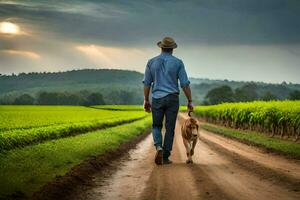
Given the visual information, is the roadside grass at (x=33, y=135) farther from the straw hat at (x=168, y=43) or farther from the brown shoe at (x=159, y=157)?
the straw hat at (x=168, y=43)

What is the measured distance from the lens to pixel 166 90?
15164 mm

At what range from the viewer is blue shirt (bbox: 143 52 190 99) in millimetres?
15195

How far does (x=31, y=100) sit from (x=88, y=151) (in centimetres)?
12246

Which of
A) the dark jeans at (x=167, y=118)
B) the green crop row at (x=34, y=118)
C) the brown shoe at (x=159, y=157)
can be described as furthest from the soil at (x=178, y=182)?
the green crop row at (x=34, y=118)

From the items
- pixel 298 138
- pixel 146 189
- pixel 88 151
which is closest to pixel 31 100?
pixel 298 138

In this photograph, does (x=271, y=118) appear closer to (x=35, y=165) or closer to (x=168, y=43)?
(x=168, y=43)

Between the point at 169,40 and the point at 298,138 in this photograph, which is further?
the point at 298,138

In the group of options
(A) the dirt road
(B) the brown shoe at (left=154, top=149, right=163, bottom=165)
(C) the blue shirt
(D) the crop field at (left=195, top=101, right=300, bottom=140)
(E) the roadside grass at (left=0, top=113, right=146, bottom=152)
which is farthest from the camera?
(D) the crop field at (left=195, top=101, right=300, bottom=140)

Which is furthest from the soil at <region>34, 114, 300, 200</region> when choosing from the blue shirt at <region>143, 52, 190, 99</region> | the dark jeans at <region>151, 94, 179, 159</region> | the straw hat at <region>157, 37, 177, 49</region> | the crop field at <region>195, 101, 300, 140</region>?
the crop field at <region>195, 101, 300, 140</region>

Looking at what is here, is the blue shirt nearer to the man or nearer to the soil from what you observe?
the man

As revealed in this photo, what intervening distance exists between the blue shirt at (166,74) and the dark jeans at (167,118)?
0.59 feet

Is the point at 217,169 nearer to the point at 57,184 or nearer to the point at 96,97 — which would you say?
the point at 57,184

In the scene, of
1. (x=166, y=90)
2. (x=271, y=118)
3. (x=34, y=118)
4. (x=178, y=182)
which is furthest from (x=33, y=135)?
(x=271, y=118)

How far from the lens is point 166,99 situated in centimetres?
1509
